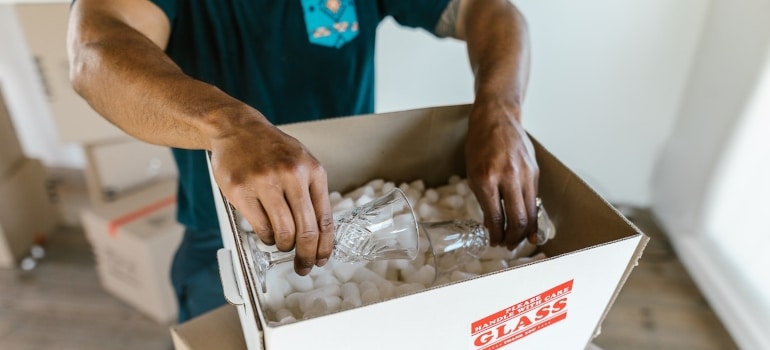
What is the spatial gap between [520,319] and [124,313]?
1400 millimetres

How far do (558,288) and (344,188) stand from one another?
0.35 meters

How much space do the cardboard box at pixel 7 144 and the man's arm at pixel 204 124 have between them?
123 centimetres

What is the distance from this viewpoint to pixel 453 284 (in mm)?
451

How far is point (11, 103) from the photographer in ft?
6.34

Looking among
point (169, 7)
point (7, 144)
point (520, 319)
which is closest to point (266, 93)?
point (169, 7)

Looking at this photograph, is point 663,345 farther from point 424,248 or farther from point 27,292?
point 27,292

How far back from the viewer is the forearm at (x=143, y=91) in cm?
55

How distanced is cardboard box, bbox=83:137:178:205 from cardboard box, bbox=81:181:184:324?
0.22ft

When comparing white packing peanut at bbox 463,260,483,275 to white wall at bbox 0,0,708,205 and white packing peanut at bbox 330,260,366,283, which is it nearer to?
white packing peanut at bbox 330,260,366,283

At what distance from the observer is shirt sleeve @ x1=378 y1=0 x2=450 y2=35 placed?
96cm

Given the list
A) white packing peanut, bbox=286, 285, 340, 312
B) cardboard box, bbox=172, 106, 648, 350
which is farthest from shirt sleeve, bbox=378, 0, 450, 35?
white packing peanut, bbox=286, 285, 340, 312

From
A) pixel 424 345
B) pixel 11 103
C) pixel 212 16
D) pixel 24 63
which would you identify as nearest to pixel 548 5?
pixel 212 16

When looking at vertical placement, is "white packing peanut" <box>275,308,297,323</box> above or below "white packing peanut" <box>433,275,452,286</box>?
above

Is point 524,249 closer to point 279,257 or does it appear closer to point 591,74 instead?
point 279,257
